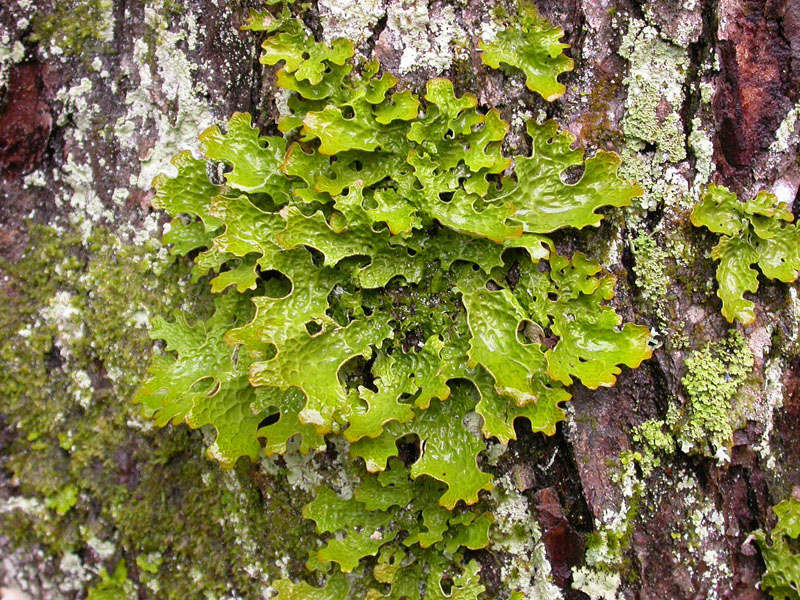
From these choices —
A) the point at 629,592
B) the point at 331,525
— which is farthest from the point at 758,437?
the point at 331,525

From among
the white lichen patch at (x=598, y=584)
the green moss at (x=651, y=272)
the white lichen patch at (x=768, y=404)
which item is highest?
the green moss at (x=651, y=272)

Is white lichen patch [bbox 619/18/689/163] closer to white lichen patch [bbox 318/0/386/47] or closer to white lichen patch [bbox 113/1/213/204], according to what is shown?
white lichen patch [bbox 318/0/386/47]

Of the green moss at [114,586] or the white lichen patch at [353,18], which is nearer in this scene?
the green moss at [114,586]

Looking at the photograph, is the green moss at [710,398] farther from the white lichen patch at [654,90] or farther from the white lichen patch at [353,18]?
the white lichen patch at [353,18]

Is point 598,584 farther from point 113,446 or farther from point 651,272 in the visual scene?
point 113,446

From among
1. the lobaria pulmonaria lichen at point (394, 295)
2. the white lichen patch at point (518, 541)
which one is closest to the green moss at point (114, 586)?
the lobaria pulmonaria lichen at point (394, 295)

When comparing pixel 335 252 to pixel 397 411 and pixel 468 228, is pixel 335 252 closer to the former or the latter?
pixel 468 228

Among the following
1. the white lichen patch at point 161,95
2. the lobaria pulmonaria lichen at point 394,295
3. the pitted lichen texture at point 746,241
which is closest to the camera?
the lobaria pulmonaria lichen at point 394,295
